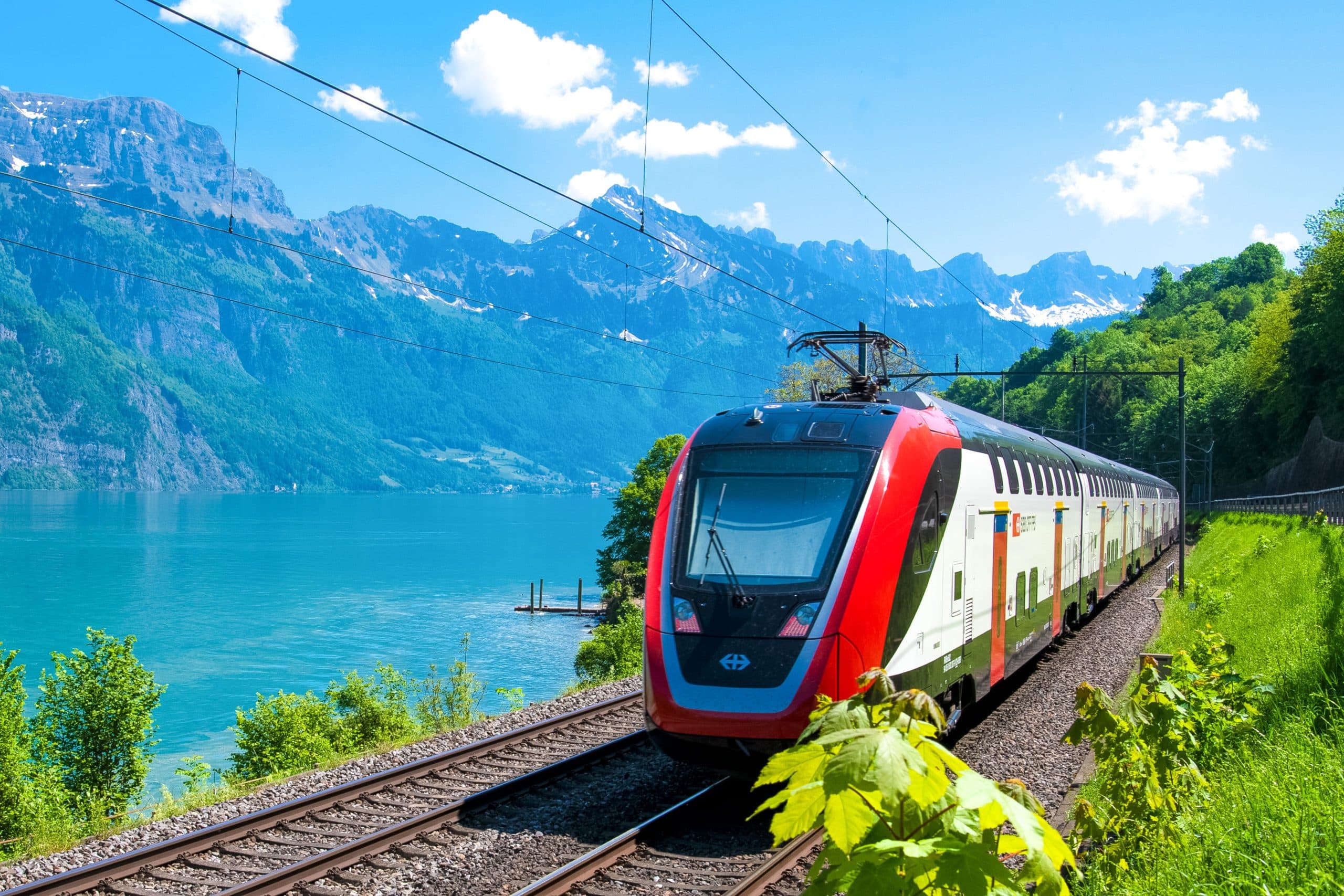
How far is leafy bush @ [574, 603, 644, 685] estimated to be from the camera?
23484 millimetres

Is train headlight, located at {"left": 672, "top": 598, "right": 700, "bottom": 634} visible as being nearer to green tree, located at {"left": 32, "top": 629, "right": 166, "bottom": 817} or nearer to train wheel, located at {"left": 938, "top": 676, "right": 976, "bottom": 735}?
train wheel, located at {"left": 938, "top": 676, "right": 976, "bottom": 735}

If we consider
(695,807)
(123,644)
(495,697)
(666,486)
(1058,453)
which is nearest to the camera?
(695,807)

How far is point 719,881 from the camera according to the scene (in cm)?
775

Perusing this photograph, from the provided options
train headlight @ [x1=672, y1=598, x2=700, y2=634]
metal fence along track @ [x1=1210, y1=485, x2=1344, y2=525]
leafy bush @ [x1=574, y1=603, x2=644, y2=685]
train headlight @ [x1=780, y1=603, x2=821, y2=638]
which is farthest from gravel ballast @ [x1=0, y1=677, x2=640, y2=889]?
metal fence along track @ [x1=1210, y1=485, x2=1344, y2=525]

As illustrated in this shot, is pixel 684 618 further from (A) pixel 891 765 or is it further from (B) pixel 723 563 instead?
(A) pixel 891 765

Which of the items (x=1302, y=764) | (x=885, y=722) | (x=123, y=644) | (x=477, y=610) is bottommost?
(x=477, y=610)

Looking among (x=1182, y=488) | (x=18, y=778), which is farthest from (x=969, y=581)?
(x=18, y=778)

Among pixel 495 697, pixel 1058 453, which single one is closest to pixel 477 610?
pixel 495 697

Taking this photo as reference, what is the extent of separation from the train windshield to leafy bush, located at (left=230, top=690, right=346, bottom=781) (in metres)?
16.8

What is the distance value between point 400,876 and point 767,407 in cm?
533

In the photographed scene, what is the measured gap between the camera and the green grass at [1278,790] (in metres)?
4.58

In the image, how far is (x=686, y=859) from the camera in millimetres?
8172

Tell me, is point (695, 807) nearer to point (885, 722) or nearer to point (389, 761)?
point (389, 761)

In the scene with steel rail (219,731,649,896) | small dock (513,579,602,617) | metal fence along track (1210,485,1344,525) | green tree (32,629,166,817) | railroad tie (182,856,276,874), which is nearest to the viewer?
steel rail (219,731,649,896)
